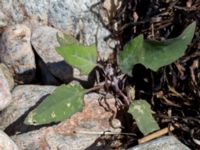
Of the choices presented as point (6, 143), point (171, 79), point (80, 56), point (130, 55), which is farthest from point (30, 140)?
point (171, 79)

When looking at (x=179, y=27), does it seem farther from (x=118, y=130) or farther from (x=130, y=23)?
(x=118, y=130)

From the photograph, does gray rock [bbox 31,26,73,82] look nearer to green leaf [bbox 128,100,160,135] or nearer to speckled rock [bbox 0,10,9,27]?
speckled rock [bbox 0,10,9,27]

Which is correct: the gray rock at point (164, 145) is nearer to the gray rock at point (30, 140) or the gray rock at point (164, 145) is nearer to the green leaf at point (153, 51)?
the green leaf at point (153, 51)

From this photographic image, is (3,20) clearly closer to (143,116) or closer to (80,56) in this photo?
(80,56)

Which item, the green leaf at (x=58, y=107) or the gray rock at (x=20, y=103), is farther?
the gray rock at (x=20, y=103)

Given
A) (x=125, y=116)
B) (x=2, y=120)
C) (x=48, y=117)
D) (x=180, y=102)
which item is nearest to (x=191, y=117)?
(x=180, y=102)

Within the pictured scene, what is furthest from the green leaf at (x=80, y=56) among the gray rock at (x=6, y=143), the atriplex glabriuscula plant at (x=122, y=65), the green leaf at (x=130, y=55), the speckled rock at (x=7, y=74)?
the speckled rock at (x=7, y=74)
